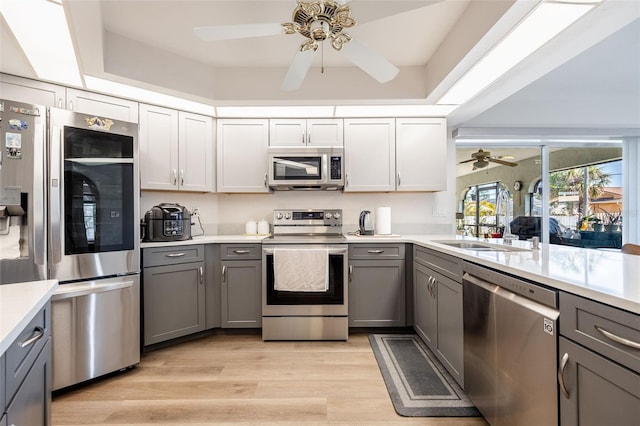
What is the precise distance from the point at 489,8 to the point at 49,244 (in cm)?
298

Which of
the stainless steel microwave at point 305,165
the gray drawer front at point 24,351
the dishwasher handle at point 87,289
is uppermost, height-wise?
the stainless steel microwave at point 305,165

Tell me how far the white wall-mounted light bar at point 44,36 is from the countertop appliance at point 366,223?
2.58 m

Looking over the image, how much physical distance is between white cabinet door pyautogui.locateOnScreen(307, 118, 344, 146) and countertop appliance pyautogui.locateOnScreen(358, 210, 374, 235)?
782mm

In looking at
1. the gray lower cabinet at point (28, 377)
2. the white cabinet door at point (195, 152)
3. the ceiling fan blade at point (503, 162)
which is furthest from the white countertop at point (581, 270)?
the white cabinet door at point (195, 152)


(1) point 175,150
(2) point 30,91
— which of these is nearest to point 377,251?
(1) point 175,150

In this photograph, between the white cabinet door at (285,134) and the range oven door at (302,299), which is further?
the white cabinet door at (285,134)

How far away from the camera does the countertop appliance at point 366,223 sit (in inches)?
118

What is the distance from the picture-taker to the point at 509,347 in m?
1.28

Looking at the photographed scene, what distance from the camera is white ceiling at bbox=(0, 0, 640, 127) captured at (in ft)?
5.73


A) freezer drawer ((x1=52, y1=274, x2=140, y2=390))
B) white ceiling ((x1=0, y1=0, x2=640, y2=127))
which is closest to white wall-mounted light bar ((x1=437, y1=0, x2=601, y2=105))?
white ceiling ((x1=0, y1=0, x2=640, y2=127))

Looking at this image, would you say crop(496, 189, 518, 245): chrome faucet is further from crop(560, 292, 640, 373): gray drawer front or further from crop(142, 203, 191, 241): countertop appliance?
crop(142, 203, 191, 241): countertop appliance

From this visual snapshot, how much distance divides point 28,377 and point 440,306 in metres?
2.11

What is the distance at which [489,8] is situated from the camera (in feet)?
5.53

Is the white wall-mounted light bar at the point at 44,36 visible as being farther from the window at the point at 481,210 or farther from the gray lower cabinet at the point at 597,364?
the window at the point at 481,210
